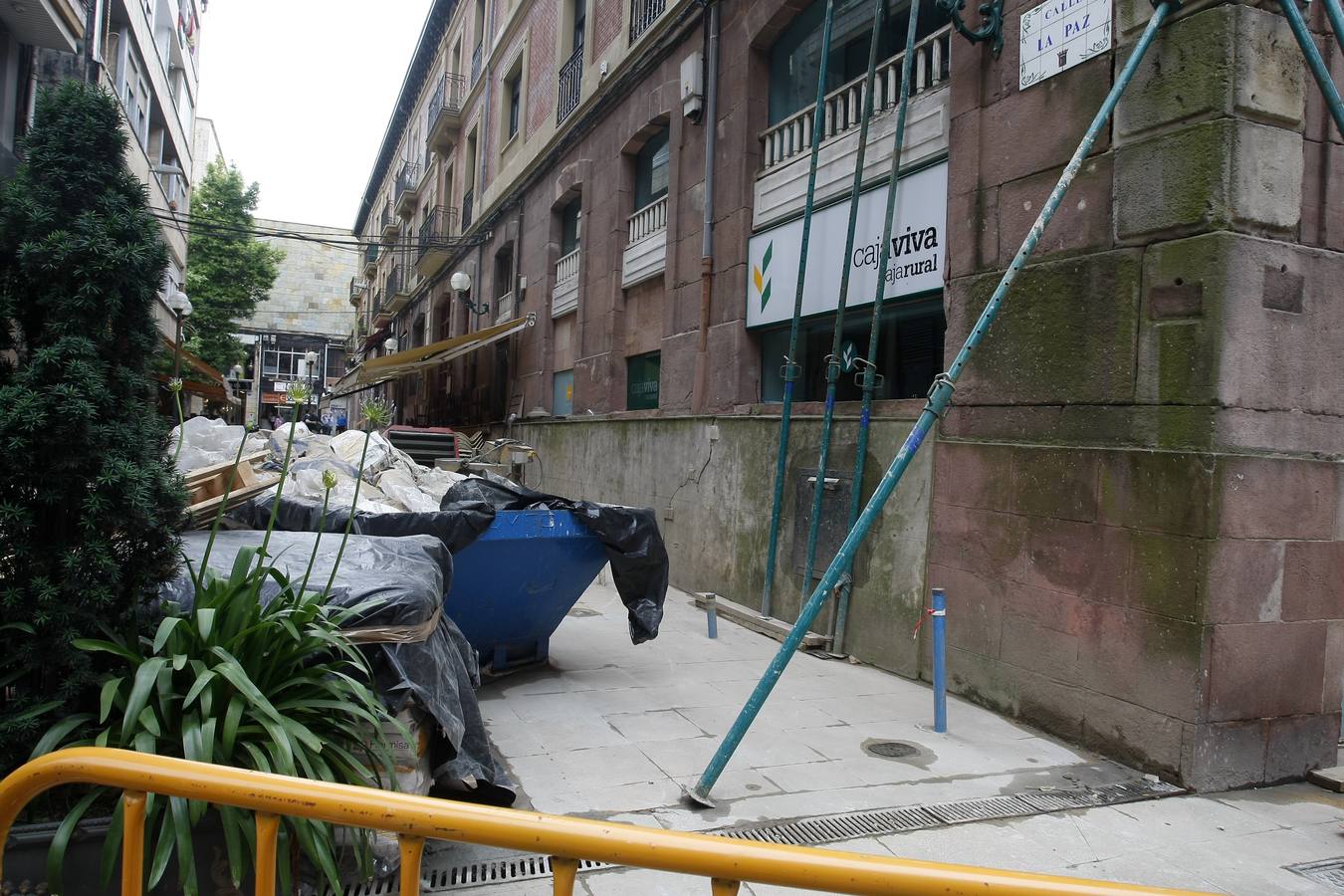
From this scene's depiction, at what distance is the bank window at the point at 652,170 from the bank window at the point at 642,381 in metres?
2.20

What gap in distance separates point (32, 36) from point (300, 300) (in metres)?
55.9

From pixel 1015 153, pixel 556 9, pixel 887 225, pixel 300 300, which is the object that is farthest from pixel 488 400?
pixel 300 300

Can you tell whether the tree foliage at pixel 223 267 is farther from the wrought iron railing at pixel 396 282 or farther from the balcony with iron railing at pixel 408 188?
the balcony with iron railing at pixel 408 188

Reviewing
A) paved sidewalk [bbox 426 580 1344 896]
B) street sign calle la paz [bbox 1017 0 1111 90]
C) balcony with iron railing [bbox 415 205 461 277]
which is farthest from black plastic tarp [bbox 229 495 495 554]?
balcony with iron railing [bbox 415 205 461 277]

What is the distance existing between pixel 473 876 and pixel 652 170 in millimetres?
10718

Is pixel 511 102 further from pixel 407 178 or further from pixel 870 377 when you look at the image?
pixel 870 377

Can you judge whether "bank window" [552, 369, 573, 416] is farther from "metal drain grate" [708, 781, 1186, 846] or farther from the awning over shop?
"metal drain grate" [708, 781, 1186, 846]

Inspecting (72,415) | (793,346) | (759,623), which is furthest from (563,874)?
(793,346)

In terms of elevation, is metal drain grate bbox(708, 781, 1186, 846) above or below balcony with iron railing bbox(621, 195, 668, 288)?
below

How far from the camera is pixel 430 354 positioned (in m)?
19.6

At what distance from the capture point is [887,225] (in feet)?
22.2

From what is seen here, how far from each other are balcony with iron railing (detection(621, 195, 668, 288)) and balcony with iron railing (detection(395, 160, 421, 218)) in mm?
22445

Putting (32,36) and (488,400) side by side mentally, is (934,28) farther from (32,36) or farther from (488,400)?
(488,400)

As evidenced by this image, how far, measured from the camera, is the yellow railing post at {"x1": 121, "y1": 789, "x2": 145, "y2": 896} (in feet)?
6.12
